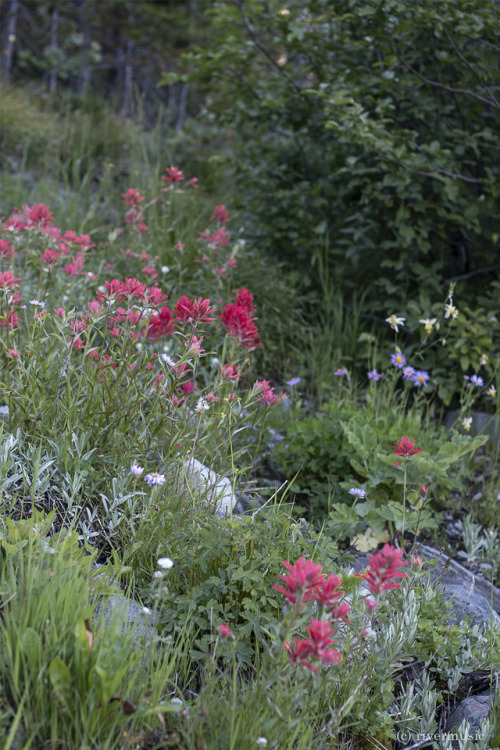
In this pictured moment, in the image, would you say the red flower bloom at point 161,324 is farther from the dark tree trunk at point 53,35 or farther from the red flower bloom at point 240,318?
the dark tree trunk at point 53,35

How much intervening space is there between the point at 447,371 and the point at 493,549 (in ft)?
4.63

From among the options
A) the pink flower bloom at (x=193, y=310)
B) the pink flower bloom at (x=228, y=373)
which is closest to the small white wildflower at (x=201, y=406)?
the pink flower bloom at (x=228, y=373)

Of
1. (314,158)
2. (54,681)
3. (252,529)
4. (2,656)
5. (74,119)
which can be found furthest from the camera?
(74,119)

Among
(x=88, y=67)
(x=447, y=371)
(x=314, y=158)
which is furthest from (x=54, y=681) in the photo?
(x=88, y=67)

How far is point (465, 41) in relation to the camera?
385cm

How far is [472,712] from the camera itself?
181 centimetres

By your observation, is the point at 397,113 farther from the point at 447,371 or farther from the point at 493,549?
the point at 493,549

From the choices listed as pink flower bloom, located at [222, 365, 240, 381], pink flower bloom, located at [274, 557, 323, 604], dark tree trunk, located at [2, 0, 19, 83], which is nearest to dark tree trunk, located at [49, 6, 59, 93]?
dark tree trunk, located at [2, 0, 19, 83]

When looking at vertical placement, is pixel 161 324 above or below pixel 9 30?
below

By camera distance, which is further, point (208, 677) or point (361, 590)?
point (361, 590)

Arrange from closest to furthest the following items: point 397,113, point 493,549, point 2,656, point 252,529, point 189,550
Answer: point 2,656 → point 189,550 → point 252,529 → point 493,549 → point 397,113

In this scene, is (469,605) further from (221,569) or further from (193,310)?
(193,310)

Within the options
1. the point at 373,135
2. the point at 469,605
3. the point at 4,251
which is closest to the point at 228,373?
the point at 4,251

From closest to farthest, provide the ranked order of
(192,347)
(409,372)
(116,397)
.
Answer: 1. (192,347)
2. (116,397)
3. (409,372)
